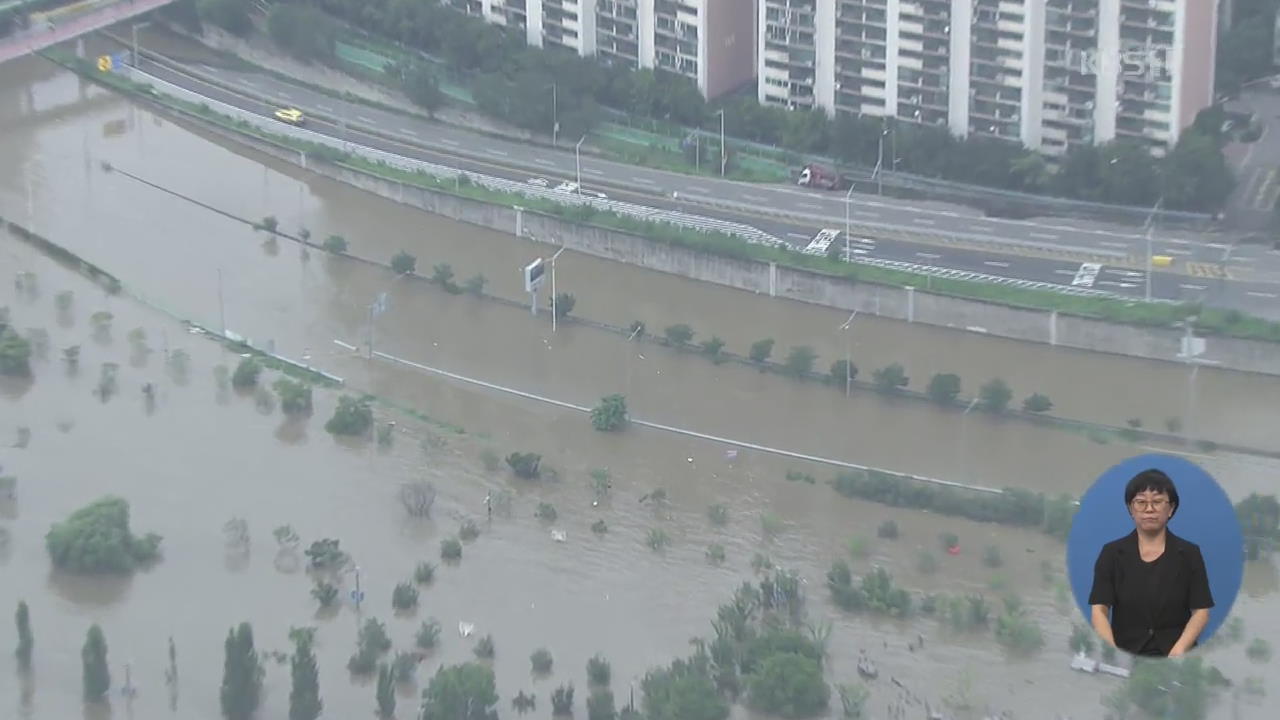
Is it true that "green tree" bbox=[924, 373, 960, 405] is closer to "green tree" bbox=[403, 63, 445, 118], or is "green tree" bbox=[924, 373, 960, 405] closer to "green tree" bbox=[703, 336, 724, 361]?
"green tree" bbox=[703, 336, 724, 361]

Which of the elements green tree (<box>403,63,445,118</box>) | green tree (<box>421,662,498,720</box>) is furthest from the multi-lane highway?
green tree (<box>421,662,498,720</box>)

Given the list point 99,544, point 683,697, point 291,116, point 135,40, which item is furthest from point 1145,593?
point 135,40

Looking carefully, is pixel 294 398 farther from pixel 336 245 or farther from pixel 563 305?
pixel 336 245

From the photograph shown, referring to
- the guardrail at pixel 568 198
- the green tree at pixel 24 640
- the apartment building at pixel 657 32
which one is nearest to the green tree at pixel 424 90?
the guardrail at pixel 568 198

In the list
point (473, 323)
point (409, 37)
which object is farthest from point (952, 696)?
point (409, 37)

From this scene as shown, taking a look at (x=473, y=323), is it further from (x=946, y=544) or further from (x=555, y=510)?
(x=946, y=544)

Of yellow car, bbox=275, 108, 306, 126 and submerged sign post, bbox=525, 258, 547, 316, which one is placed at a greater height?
yellow car, bbox=275, 108, 306, 126
